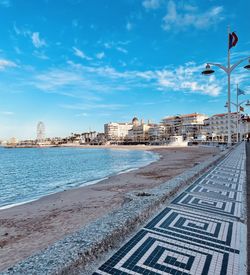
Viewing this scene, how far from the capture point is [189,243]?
123 inches

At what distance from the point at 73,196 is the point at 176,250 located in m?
8.00

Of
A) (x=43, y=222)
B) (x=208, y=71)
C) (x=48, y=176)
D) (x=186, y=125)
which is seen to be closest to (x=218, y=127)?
(x=186, y=125)

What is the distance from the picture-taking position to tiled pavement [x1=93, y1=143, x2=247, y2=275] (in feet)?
8.24

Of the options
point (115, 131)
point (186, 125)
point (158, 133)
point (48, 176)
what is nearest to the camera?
point (48, 176)

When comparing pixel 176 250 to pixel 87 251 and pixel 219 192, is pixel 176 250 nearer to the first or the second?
pixel 87 251

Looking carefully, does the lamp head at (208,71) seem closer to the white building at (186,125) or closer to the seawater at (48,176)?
the seawater at (48,176)

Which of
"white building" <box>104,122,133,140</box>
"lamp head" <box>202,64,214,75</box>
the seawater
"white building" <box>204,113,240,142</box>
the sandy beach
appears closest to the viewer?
the sandy beach

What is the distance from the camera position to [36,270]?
6.89 feet

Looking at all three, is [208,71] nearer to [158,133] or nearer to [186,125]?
[186,125]

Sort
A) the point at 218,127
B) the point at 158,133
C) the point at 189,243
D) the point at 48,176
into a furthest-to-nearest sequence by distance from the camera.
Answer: the point at 158,133 → the point at 218,127 → the point at 48,176 → the point at 189,243

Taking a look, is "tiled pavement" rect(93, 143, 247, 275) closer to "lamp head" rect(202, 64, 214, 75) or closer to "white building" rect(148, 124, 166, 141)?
"lamp head" rect(202, 64, 214, 75)

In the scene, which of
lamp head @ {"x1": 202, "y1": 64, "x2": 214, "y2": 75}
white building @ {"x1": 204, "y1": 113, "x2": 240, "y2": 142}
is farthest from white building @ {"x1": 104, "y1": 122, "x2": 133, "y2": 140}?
lamp head @ {"x1": 202, "y1": 64, "x2": 214, "y2": 75}

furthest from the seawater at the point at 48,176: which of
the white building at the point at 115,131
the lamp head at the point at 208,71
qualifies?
the white building at the point at 115,131

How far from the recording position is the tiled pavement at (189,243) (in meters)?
2.51
